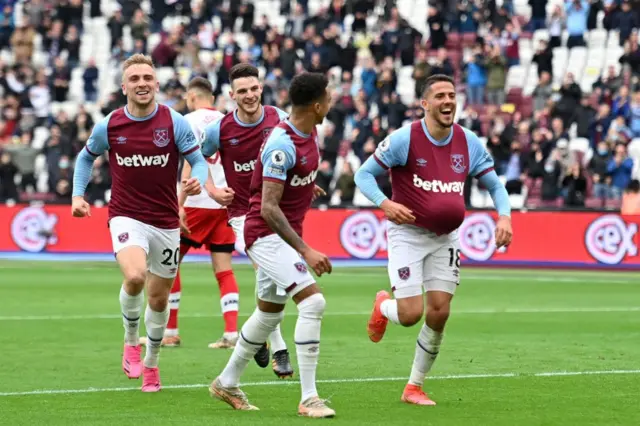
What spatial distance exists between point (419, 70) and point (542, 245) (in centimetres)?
773

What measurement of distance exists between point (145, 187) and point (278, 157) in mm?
1930

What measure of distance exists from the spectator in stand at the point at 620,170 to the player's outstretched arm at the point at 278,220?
19.1m

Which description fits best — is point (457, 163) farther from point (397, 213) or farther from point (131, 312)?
point (131, 312)

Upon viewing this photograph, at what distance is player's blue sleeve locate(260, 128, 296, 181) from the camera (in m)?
9.20

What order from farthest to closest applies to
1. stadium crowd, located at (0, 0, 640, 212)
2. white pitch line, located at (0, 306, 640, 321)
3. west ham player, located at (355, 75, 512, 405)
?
stadium crowd, located at (0, 0, 640, 212)
white pitch line, located at (0, 306, 640, 321)
west ham player, located at (355, 75, 512, 405)

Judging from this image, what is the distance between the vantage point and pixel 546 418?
930cm

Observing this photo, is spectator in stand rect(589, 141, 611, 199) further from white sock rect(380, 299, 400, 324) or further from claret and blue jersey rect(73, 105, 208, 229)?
claret and blue jersey rect(73, 105, 208, 229)

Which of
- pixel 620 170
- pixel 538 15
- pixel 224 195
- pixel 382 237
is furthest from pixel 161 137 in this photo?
pixel 538 15

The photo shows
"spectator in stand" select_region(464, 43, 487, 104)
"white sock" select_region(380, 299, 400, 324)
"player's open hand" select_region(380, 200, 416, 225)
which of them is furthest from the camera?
"spectator in stand" select_region(464, 43, 487, 104)

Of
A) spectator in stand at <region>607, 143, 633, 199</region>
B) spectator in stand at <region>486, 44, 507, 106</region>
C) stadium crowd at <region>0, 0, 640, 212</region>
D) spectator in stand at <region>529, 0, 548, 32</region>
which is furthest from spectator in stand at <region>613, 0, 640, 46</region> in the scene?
spectator in stand at <region>607, 143, 633, 199</region>

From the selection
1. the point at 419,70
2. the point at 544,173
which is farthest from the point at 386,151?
the point at 419,70

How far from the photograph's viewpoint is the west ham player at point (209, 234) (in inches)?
541

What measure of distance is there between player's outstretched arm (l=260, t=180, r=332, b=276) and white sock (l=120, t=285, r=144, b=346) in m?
2.04

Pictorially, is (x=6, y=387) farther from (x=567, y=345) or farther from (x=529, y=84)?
(x=529, y=84)
